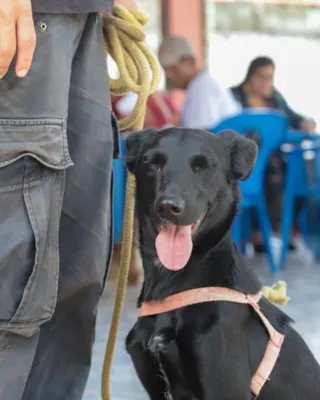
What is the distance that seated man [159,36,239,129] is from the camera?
5941mm

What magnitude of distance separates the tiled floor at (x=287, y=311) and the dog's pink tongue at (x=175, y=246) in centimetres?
102

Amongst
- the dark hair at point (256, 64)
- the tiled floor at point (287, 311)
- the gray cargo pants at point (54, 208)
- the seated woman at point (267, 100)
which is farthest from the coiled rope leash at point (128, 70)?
the dark hair at point (256, 64)

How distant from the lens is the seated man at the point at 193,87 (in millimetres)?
5941

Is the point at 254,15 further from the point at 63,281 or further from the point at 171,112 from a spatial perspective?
the point at 63,281

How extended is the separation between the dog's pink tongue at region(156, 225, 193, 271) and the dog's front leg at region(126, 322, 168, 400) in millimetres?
224

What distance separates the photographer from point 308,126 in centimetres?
701

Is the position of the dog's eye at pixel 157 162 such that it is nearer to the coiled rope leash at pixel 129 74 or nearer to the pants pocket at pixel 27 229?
the coiled rope leash at pixel 129 74

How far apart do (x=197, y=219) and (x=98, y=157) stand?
339 mm

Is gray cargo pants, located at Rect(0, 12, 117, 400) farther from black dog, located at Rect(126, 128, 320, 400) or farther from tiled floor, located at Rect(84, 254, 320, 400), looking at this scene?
tiled floor, located at Rect(84, 254, 320, 400)

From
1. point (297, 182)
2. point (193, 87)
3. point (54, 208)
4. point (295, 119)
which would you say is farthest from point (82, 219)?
point (295, 119)

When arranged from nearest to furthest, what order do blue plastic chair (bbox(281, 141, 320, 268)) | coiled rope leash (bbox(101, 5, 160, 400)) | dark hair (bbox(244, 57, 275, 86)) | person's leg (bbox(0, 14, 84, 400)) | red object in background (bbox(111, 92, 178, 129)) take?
person's leg (bbox(0, 14, 84, 400)) → coiled rope leash (bbox(101, 5, 160, 400)) → red object in background (bbox(111, 92, 178, 129)) → blue plastic chair (bbox(281, 141, 320, 268)) → dark hair (bbox(244, 57, 275, 86))

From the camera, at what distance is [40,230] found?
1845 millimetres

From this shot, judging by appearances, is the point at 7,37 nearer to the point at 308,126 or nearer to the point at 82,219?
the point at 82,219

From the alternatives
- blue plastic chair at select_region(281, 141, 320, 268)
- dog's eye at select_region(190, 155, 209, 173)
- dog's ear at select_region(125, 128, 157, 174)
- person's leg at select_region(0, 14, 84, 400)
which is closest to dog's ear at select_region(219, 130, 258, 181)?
dog's eye at select_region(190, 155, 209, 173)
